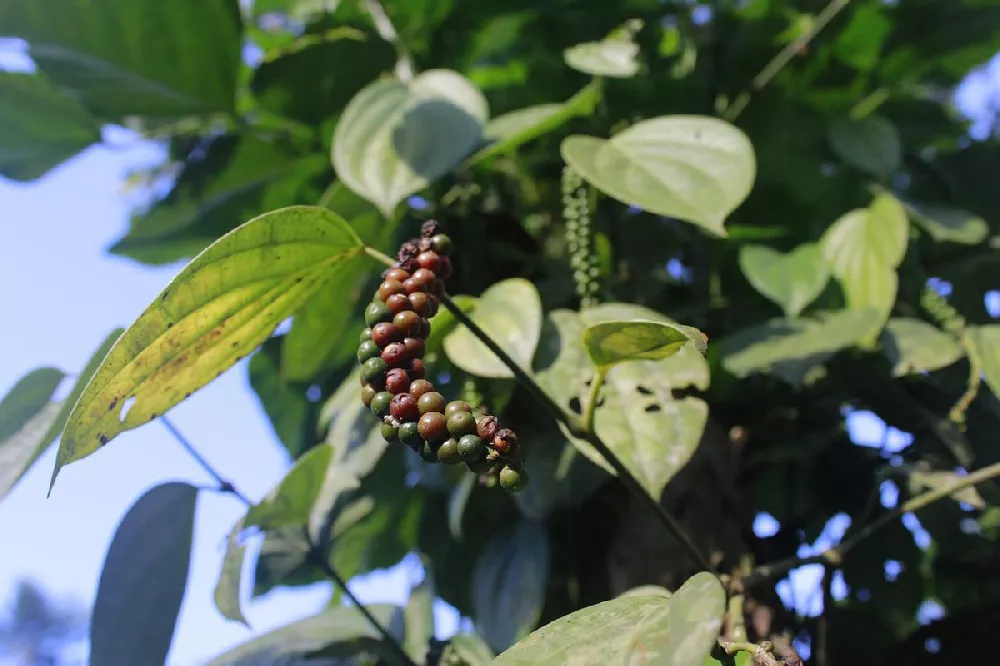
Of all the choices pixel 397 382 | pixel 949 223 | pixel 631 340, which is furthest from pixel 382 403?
pixel 949 223

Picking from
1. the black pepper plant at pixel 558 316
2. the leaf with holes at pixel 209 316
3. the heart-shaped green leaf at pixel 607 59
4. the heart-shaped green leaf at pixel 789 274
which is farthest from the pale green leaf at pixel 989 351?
the leaf with holes at pixel 209 316

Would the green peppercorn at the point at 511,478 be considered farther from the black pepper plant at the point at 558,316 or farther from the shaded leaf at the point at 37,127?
the shaded leaf at the point at 37,127

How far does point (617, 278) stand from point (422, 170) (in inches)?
8.4

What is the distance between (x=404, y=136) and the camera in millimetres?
617

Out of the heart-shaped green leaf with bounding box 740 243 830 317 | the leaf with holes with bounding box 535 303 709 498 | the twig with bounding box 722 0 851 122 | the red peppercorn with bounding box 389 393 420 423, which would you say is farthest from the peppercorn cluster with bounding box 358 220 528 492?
the twig with bounding box 722 0 851 122

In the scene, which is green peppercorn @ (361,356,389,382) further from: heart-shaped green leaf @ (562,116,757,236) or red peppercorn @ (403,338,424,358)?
heart-shaped green leaf @ (562,116,757,236)

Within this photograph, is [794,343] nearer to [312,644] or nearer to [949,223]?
[949,223]

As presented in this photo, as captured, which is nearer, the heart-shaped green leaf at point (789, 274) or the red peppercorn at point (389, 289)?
the red peppercorn at point (389, 289)

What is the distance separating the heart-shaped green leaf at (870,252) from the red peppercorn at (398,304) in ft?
1.32

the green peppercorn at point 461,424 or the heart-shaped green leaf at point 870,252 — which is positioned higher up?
the green peppercorn at point 461,424

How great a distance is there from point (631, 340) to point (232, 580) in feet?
1.10

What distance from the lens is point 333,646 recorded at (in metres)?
0.62

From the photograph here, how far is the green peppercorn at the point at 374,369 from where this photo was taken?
0.39 metres

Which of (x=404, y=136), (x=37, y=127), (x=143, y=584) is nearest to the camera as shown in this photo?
(x=143, y=584)
